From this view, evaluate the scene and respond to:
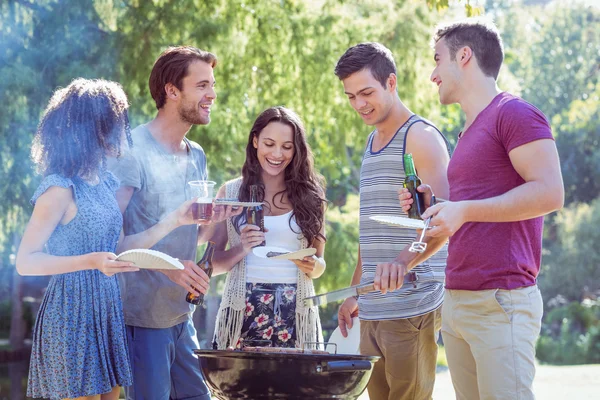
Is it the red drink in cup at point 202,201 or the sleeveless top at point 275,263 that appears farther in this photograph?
the sleeveless top at point 275,263

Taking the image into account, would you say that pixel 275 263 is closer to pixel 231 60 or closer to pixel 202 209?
pixel 202 209

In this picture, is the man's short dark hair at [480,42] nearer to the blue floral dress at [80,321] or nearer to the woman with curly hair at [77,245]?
the woman with curly hair at [77,245]

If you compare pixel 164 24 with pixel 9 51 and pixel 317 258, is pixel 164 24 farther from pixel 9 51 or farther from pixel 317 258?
pixel 317 258

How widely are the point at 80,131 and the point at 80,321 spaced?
70 centimetres

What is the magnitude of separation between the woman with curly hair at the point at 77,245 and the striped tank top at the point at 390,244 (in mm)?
833

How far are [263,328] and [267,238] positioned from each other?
405mm

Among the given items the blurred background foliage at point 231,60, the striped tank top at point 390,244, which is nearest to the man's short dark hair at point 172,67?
the striped tank top at point 390,244

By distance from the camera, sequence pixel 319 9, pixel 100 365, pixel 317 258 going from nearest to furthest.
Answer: pixel 100 365, pixel 317 258, pixel 319 9

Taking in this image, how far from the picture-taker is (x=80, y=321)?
294 cm

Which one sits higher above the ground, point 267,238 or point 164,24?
point 164,24

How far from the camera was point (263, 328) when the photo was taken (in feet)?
11.7

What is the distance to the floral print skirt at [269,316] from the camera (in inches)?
140

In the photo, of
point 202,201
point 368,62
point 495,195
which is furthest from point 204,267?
point 495,195

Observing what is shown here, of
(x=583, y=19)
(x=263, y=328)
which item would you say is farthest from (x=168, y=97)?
(x=583, y=19)
